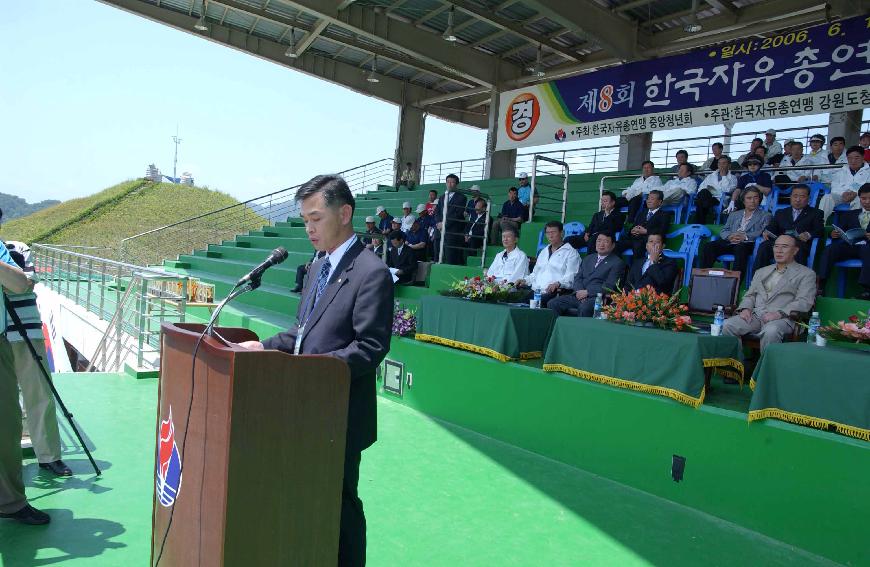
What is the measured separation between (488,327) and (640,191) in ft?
12.1

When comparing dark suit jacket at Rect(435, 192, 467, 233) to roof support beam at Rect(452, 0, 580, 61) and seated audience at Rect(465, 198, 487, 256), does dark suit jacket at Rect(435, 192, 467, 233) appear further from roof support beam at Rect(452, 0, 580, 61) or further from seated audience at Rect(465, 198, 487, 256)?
roof support beam at Rect(452, 0, 580, 61)

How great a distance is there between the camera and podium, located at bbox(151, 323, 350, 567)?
1.38 m

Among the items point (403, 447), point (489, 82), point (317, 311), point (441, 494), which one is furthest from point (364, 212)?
point (317, 311)

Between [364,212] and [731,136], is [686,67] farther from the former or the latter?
[364,212]

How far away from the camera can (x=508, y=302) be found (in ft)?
17.1

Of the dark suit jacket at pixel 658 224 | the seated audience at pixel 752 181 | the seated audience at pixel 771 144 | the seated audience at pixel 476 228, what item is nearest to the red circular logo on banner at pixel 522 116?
the seated audience at pixel 476 228

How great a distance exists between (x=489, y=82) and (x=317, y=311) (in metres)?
12.6

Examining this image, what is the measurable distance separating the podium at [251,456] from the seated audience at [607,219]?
5.50 meters

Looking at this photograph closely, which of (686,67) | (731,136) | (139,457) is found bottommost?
(139,457)

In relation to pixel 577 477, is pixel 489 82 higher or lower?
higher

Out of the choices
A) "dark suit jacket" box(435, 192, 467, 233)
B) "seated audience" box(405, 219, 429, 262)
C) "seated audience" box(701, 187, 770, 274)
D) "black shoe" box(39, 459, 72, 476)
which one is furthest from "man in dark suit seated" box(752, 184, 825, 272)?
"black shoe" box(39, 459, 72, 476)

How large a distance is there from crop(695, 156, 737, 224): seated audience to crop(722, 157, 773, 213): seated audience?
0.41ft

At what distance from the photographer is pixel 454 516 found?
3.12m

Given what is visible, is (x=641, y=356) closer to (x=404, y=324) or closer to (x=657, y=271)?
(x=657, y=271)
